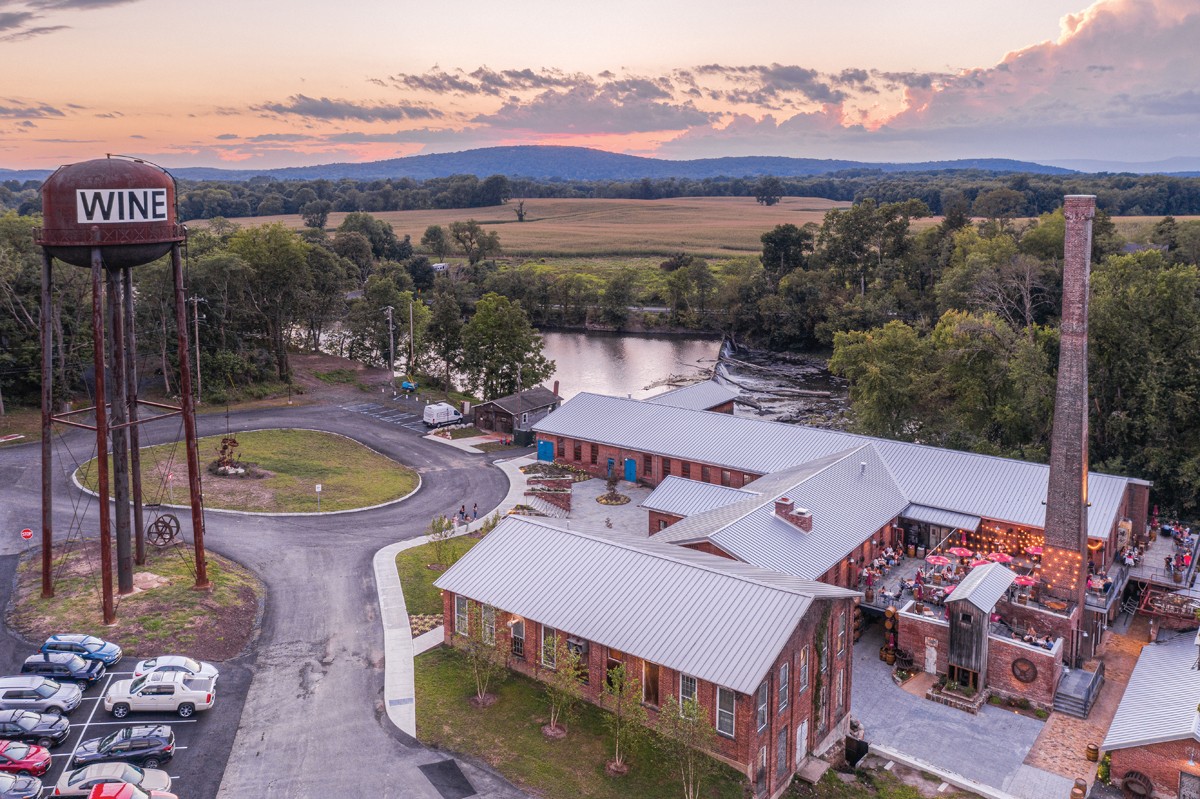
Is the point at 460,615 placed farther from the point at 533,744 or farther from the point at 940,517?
the point at 940,517

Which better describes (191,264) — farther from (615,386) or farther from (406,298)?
(615,386)

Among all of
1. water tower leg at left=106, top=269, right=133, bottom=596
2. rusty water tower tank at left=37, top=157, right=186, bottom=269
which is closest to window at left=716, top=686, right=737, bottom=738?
water tower leg at left=106, top=269, right=133, bottom=596

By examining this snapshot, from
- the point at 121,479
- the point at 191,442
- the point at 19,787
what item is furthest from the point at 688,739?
the point at 121,479

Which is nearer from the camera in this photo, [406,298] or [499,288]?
[406,298]

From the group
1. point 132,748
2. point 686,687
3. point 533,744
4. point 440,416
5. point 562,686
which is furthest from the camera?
point 440,416

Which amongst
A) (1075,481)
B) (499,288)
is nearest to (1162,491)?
(1075,481)
